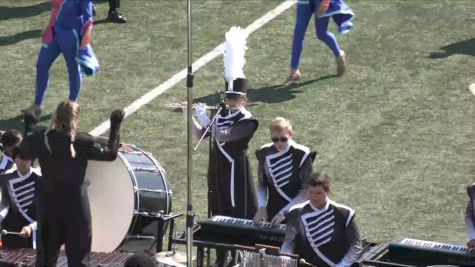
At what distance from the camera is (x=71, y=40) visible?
13891 mm

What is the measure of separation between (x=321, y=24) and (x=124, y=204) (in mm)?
4822

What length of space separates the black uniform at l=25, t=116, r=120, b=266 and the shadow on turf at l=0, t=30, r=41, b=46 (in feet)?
21.1

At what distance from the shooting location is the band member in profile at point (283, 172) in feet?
36.8

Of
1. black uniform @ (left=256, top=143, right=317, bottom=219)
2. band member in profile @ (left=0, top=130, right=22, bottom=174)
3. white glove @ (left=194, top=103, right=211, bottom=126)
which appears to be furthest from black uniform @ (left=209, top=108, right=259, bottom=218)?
band member in profile @ (left=0, top=130, right=22, bottom=174)

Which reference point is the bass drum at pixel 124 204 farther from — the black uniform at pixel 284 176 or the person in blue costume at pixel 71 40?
the person in blue costume at pixel 71 40

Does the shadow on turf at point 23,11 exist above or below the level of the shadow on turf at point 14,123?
above

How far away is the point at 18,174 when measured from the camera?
1102 cm

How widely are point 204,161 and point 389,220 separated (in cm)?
209

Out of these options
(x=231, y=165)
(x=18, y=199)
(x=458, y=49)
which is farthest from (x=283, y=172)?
(x=458, y=49)

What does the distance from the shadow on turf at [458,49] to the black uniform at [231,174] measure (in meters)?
4.50

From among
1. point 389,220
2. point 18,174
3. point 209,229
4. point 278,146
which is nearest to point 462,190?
point 389,220

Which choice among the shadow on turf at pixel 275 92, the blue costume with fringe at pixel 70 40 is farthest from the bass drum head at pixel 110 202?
the shadow on turf at pixel 275 92

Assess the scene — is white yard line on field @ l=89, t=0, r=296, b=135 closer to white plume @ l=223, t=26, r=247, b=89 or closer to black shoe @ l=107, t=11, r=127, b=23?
black shoe @ l=107, t=11, r=127, b=23

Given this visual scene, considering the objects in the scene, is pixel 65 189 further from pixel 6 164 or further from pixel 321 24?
pixel 321 24
